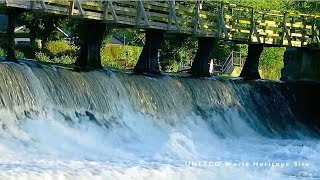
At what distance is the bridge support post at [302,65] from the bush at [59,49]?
13.5 meters

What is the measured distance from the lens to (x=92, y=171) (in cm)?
1214

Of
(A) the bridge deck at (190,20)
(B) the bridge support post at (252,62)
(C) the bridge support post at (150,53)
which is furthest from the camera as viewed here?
(B) the bridge support post at (252,62)

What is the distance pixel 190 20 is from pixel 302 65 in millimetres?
7378

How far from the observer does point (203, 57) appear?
25969mm

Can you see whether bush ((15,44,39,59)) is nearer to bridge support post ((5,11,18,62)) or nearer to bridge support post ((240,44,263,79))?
bridge support post ((240,44,263,79))

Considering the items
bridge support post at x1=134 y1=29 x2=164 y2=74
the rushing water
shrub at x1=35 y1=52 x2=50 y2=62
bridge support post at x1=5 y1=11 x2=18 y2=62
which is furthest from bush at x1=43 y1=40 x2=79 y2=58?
bridge support post at x1=5 y1=11 x2=18 y2=62

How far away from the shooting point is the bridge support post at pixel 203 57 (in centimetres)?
2588

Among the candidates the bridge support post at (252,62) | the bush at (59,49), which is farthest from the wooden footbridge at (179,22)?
the bush at (59,49)

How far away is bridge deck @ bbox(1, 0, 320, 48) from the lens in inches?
751

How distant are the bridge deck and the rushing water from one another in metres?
1.59

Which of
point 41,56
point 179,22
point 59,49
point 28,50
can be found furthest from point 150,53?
point 59,49

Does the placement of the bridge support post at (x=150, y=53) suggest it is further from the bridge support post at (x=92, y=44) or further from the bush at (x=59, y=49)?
the bush at (x=59, y=49)

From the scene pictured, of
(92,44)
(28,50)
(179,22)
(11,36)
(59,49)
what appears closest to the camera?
(11,36)

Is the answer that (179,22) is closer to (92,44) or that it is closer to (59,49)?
(92,44)
